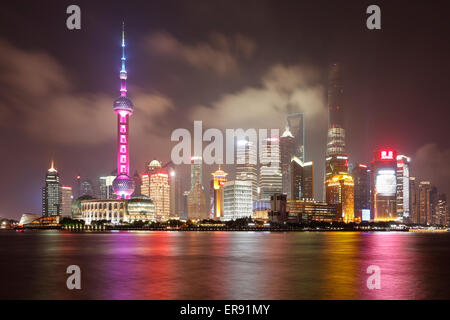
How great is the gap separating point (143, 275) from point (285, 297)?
18.4m

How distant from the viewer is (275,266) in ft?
185

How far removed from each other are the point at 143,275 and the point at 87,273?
727 cm

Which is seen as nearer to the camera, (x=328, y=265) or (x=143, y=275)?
(x=143, y=275)
